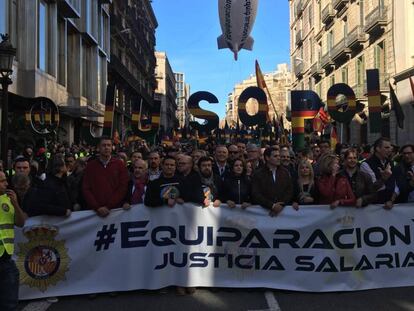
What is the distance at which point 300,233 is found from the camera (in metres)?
5.95

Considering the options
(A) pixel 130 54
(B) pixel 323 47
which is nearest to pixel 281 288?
(B) pixel 323 47

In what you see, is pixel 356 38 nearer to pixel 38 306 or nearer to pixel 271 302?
pixel 271 302

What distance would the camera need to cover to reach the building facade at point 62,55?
818 inches

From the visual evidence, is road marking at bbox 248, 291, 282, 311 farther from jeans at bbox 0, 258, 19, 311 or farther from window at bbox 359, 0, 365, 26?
window at bbox 359, 0, 365, 26

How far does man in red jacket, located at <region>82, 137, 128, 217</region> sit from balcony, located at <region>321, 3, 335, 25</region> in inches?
1464

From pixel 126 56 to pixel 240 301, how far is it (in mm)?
52656

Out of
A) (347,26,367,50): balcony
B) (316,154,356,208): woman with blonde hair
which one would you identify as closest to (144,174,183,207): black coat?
(316,154,356,208): woman with blonde hair

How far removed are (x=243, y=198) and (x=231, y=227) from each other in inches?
19.9

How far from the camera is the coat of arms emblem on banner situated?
562cm

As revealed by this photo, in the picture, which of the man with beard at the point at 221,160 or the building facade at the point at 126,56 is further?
the building facade at the point at 126,56

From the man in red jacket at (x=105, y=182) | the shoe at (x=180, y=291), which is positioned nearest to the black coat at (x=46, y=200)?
the man in red jacket at (x=105, y=182)

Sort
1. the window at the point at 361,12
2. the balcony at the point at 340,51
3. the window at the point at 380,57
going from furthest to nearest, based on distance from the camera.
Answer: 1. the balcony at the point at 340,51
2. the window at the point at 361,12
3. the window at the point at 380,57

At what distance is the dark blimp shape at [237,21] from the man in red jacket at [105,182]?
32.3 ft

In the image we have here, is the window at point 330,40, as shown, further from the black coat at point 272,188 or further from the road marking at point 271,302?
the road marking at point 271,302
